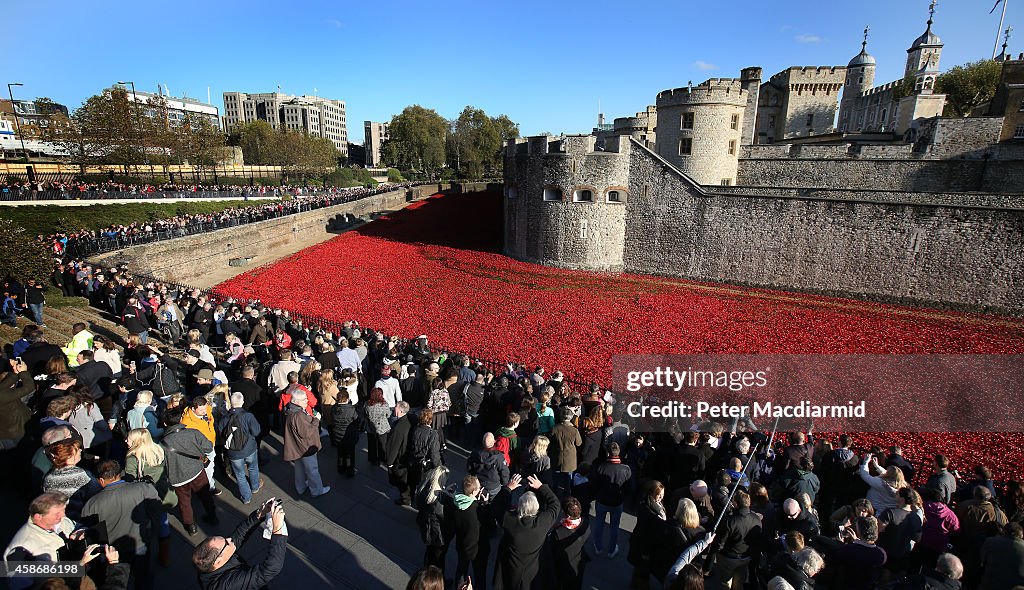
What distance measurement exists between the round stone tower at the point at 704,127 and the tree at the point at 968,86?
31.3 meters

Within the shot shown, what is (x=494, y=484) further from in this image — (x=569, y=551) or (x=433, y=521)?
(x=569, y=551)

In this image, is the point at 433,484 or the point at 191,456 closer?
the point at 433,484

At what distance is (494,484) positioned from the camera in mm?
5730

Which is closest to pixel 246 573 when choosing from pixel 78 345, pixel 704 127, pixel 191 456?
pixel 191 456

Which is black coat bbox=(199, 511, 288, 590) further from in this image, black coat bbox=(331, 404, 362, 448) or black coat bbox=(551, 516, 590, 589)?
black coat bbox=(331, 404, 362, 448)

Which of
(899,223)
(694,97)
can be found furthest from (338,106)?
(899,223)

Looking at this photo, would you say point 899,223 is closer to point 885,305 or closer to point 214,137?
point 885,305

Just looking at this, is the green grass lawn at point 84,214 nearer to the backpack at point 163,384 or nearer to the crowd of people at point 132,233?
the crowd of people at point 132,233

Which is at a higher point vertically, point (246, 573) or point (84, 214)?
point (84, 214)

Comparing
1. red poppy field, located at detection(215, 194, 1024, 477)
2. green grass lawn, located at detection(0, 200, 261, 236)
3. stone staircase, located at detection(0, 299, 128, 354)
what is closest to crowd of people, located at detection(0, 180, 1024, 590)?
stone staircase, located at detection(0, 299, 128, 354)

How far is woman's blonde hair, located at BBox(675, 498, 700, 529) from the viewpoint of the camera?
4996mm
